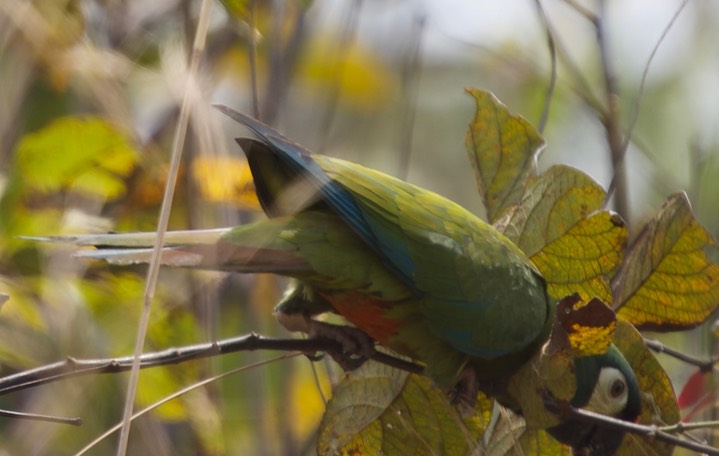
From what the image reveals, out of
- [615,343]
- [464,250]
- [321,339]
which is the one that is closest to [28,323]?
[321,339]

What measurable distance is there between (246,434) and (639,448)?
129cm

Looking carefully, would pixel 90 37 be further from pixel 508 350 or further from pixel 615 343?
pixel 615 343

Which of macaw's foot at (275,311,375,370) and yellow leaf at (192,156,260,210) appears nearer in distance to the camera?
macaw's foot at (275,311,375,370)

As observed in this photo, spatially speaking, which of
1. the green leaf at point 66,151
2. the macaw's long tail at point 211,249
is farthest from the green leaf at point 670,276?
the green leaf at point 66,151

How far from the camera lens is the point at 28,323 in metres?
1.93

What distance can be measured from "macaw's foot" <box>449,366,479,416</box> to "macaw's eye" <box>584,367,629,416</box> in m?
0.26

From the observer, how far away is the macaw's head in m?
1.83

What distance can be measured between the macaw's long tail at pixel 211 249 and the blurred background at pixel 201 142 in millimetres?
193

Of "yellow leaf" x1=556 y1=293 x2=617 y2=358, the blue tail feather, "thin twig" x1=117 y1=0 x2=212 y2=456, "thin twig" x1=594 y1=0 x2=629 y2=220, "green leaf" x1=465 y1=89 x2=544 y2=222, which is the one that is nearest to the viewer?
"thin twig" x1=117 y1=0 x2=212 y2=456

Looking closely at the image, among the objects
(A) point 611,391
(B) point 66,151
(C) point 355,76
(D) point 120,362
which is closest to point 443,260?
(A) point 611,391

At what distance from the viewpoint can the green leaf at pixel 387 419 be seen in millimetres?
1784

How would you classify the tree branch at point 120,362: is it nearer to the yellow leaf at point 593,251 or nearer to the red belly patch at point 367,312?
the red belly patch at point 367,312

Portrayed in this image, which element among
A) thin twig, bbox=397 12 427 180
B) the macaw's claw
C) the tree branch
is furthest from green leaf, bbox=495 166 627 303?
the tree branch

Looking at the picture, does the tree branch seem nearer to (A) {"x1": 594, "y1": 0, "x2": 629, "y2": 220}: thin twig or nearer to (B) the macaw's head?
(B) the macaw's head
